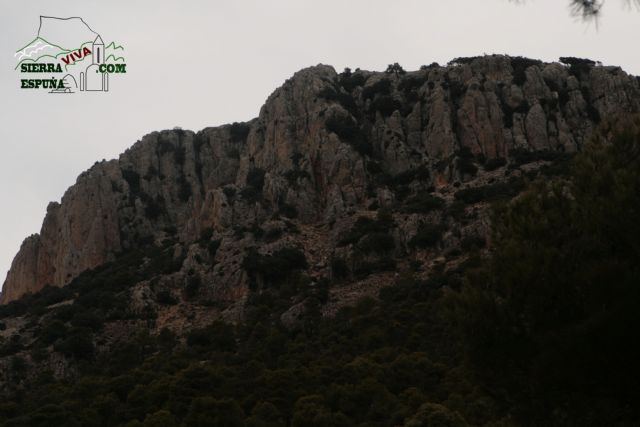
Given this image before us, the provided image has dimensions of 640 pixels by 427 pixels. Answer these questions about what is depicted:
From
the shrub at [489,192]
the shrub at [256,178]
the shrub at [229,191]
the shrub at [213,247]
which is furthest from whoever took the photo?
the shrub at [256,178]

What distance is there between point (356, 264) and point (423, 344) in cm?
1843

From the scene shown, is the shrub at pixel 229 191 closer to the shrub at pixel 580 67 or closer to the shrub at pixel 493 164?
the shrub at pixel 493 164

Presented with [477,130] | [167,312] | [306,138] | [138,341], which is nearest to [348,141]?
[306,138]

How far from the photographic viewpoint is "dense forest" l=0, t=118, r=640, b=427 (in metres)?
14.9

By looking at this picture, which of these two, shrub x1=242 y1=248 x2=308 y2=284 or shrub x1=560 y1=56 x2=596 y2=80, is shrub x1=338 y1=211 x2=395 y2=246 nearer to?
shrub x1=242 y1=248 x2=308 y2=284

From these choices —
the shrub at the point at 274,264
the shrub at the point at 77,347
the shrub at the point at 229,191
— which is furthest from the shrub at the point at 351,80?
the shrub at the point at 77,347

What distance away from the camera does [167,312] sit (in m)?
64.8

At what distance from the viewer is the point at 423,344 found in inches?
1778

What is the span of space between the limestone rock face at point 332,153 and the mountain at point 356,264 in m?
0.27

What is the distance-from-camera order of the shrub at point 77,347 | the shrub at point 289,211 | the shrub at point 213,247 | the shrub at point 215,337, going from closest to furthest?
the shrub at point 215,337 < the shrub at point 77,347 < the shrub at point 213,247 < the shrub at point 289,211

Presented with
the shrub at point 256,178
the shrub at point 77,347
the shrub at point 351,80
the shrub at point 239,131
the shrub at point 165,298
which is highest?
→ the shrub at point 351,80

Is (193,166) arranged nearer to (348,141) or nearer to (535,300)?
(348,141)

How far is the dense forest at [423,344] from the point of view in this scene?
14.9 metres

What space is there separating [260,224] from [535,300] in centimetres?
5766
